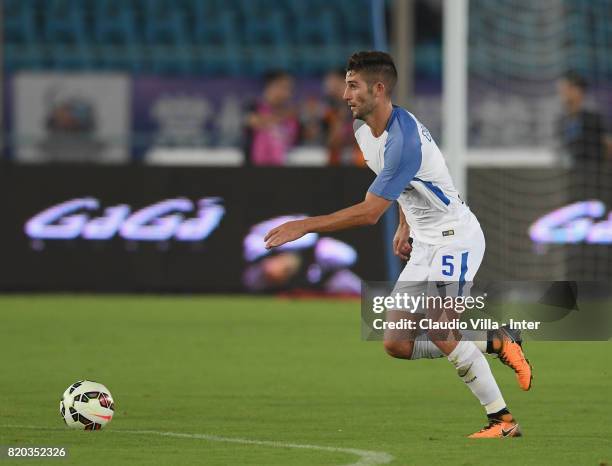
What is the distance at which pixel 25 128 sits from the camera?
23.4m

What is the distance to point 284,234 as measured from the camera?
7109 millimetres

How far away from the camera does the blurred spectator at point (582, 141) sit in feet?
54.7

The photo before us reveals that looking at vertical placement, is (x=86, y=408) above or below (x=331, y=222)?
below

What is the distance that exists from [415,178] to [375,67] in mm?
595

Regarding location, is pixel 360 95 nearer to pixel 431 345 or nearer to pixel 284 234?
pixel 284 234

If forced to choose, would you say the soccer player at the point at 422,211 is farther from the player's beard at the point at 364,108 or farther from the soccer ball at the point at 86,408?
the soccer ball at the point at 86,408

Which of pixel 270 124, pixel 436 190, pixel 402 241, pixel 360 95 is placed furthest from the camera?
pixel 270 124

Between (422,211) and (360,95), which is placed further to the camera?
(422,211)

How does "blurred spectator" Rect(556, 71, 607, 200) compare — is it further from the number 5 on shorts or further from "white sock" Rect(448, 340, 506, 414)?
"white sock" Rect(448, 340, 506, 414)

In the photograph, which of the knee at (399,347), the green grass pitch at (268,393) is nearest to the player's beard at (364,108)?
the knee at (399,347)

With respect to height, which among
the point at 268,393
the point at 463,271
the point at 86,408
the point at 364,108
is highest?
the point at 364,108

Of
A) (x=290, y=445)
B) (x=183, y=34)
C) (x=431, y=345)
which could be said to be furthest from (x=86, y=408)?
(x=183, y=34)

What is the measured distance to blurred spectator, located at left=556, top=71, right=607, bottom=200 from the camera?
54.7 ft

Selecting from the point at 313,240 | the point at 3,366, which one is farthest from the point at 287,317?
the point at 3,366
